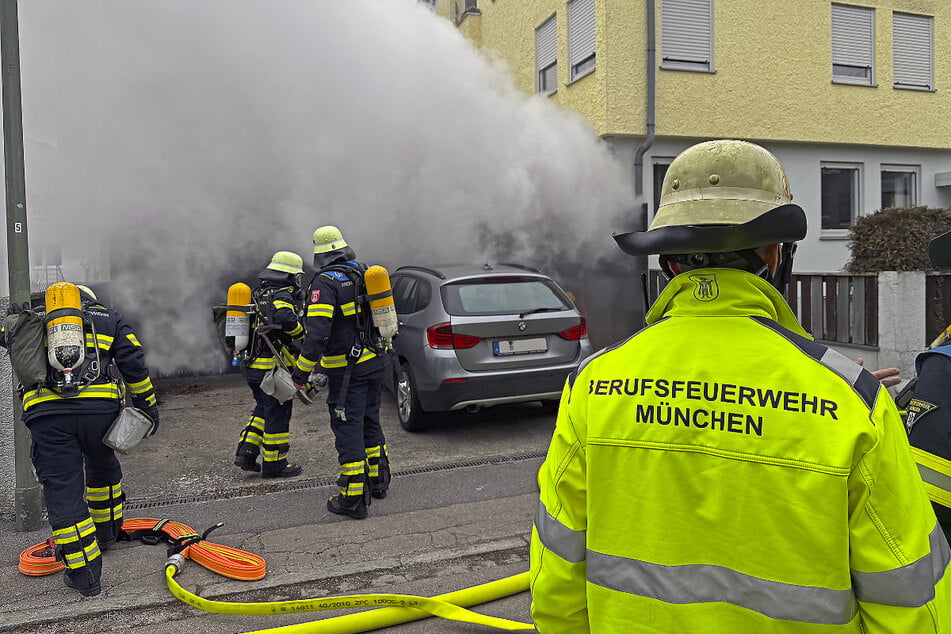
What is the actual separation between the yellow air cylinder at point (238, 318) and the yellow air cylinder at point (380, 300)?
1.38 metres

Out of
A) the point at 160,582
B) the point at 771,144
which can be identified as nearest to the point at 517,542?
the point at 160,582

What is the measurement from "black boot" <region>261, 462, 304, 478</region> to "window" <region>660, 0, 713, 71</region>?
29.9 ft

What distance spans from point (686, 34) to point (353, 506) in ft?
33.4

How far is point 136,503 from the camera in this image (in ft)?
16.9

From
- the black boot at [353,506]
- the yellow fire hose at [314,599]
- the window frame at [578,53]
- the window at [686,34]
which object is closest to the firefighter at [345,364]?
the black boot at [353,506]

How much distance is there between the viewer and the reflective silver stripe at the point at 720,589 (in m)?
1.21

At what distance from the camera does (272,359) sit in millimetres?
5719

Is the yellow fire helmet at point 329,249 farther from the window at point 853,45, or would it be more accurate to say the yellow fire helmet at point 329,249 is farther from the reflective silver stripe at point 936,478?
the window at point 853,45

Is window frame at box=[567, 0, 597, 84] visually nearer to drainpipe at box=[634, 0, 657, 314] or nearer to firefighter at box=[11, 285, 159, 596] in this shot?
drainpipe at box=[634, 0, 657, 314]

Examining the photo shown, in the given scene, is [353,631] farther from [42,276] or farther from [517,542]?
[42,276]

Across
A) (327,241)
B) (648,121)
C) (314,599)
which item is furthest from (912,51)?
(314,599)

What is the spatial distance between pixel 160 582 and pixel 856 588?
3627mm

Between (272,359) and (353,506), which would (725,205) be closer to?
(353,506)

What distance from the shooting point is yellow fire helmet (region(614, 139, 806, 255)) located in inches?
51.9
